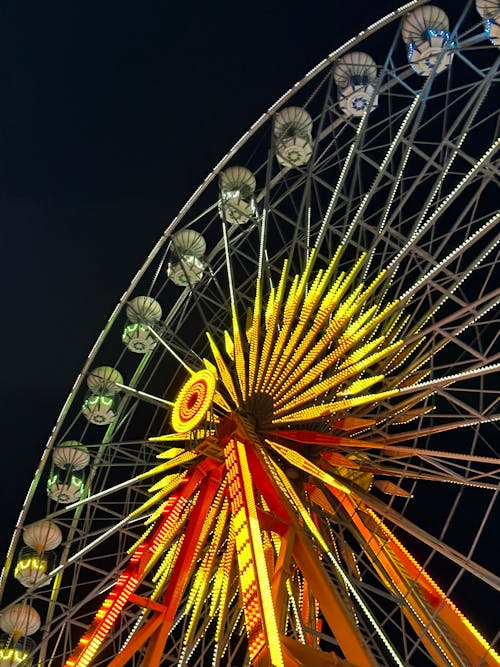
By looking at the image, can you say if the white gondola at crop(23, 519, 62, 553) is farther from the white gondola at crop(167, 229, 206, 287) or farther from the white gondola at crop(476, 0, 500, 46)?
the white gondola at crop(476, 0, 500, 46)

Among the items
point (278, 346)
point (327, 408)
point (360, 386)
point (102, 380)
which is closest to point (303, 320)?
point (278, 346)

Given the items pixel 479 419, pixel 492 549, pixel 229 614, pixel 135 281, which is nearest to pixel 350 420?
pixel 479 419

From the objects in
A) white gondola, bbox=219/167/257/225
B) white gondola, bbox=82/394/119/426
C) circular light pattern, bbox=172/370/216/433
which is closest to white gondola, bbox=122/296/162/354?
white gondola, bbox=82/394/119/426

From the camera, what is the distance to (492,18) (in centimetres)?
1221

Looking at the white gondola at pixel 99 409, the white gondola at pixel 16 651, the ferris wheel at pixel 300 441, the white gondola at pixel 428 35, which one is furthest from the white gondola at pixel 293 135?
the white gondola at pixel 16 651

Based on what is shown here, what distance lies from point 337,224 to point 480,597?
1270cm

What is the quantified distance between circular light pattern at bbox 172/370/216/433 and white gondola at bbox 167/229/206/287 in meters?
4.26

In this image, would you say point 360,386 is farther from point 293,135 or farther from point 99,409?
point 99,409

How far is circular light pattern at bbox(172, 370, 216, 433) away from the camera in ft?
36.0

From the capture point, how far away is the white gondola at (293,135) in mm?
14219

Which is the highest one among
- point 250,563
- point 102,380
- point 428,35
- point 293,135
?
point 428,35

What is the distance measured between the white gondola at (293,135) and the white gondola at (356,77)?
0.79 metres

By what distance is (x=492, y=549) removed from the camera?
74.8 feet

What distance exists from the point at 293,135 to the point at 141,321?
447cm
